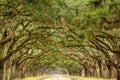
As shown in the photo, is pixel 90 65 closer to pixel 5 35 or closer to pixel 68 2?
pixel 5 35

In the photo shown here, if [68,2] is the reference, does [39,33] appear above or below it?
below

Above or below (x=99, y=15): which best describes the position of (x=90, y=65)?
below

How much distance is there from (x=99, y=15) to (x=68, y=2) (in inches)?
110

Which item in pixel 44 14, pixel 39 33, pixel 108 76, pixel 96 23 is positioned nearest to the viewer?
pixel 44 14

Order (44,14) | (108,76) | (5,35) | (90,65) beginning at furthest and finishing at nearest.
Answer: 1. (90,65)
2. (108,76)
3. (5,35)
4. (44,14)

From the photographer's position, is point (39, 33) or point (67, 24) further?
point (39, 33)

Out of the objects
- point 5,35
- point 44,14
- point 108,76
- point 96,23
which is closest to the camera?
point 44,14

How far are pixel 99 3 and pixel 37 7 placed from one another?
3657 millimetres

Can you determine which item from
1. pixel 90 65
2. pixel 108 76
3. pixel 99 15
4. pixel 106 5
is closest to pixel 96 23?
pixel 99 15

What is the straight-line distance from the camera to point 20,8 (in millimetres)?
18109

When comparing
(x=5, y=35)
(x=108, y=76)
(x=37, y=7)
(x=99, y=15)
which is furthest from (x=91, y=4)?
(x=108, y=76)

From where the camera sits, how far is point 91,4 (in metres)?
17.5

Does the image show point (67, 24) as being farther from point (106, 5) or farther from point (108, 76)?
point (108, 76)

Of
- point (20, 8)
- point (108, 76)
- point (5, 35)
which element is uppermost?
point (20, 8)
